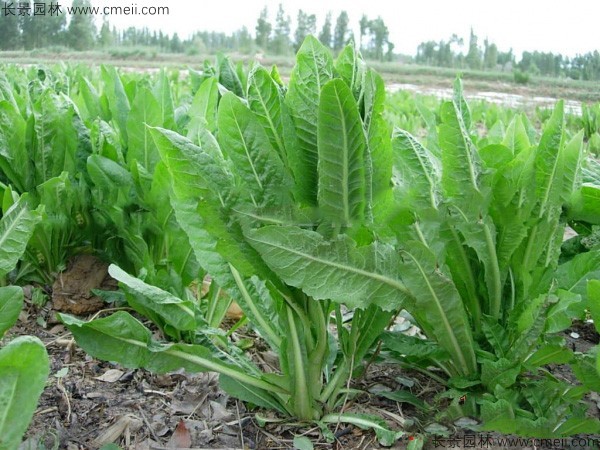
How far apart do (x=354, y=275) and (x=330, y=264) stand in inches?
2.5

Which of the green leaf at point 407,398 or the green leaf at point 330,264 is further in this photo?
the green leaf at point 407,398

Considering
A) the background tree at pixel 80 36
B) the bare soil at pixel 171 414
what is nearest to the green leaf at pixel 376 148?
the bare soil at pixel 171 414

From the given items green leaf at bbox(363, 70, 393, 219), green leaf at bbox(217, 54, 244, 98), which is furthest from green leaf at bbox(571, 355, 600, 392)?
green leaf at bbox(217, 54, 244, 98)

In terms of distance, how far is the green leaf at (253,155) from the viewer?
1.30m

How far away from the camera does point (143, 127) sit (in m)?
2.00

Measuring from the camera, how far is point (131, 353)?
1399 millimetres

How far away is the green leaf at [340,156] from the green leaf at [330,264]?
76 millimetres

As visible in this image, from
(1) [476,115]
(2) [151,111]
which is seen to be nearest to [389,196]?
(2) [151,111]

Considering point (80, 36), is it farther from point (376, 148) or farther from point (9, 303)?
point (376, 148)

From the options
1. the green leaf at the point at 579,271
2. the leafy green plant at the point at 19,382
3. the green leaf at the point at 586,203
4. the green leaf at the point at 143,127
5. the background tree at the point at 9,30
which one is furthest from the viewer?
the background tree at the point at 9,30

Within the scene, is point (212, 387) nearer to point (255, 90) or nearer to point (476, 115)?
point (255, 90)

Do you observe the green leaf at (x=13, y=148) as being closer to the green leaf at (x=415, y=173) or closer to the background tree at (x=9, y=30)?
the green leaf at (x=415, y=173)

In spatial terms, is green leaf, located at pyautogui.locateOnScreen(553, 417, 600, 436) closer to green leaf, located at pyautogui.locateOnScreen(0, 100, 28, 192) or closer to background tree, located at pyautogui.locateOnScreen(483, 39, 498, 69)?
green leaf, located at pyautogui.locateOnScreen(0, 100, 28, 192)

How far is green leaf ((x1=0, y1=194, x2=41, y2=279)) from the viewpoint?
142 centimetres
